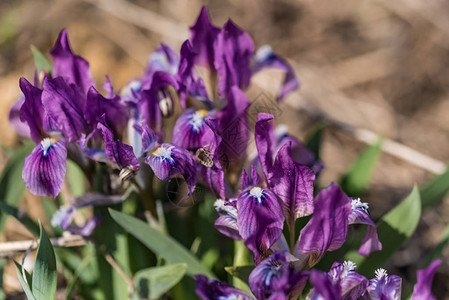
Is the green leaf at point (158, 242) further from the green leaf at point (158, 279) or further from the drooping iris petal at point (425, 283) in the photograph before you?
the drooping iris petal at point (425, 283)

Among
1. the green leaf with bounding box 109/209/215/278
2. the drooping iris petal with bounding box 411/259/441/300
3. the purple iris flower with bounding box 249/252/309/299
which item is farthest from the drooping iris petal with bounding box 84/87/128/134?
the drooping iris petal with bounding box 411/259/441/300

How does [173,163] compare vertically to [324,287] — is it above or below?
above

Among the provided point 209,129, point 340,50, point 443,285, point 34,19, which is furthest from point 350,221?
point 34,19

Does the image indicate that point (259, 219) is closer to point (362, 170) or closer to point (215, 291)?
point (215, 291)

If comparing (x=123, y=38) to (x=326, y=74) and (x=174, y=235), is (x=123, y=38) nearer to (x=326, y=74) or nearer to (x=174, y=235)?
(x=326, y=74)

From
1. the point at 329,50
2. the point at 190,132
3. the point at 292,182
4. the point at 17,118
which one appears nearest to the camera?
the point at 292,182

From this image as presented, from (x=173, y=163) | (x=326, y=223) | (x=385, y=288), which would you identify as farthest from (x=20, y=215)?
(x=385, y=288)

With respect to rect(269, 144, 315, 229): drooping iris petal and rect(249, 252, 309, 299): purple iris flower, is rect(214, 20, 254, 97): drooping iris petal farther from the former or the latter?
rect(249, 252, 309, 299): purple iris flower
